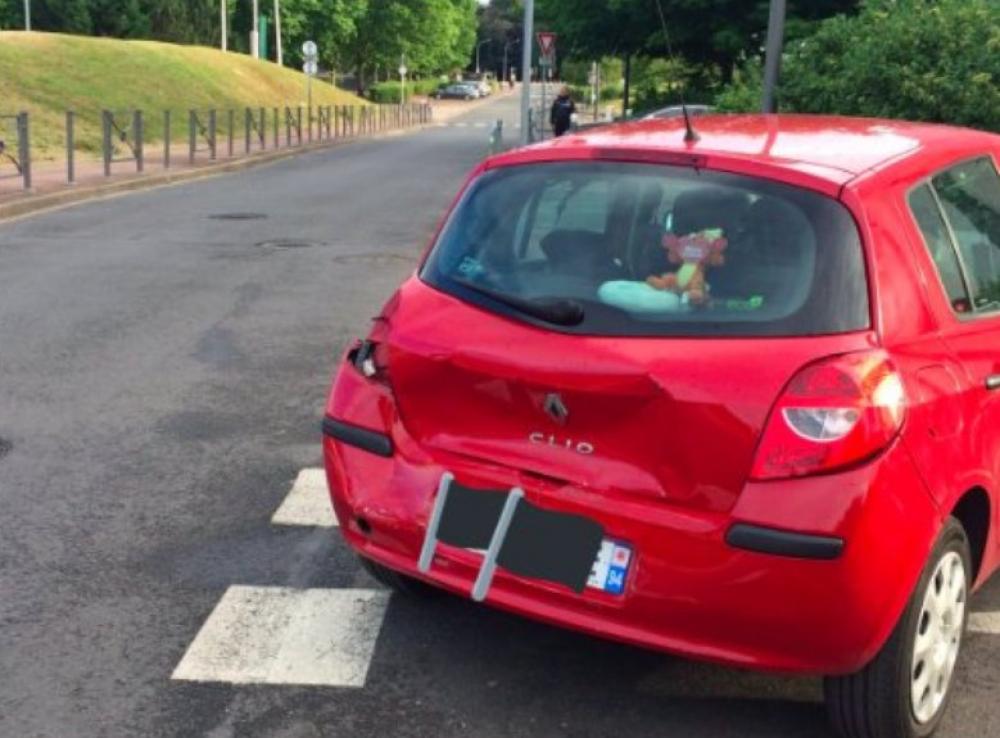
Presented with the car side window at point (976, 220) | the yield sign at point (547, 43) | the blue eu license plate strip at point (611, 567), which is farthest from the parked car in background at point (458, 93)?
the blue eu license plate strip at point (611, 567)

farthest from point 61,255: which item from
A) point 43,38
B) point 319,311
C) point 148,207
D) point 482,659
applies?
point 43,38

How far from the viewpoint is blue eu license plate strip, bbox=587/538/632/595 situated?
123 inches

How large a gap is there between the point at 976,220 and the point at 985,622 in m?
1.31

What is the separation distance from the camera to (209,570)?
4.46m

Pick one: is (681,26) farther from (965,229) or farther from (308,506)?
(965,229)

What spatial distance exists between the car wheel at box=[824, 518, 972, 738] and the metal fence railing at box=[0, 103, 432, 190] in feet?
54.7

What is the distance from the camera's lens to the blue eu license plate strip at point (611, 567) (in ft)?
10.3

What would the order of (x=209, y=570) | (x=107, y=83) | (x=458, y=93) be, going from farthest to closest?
1. (x=458, y=93)
2. (x=107, y=83)
3. (x=209, y=570)

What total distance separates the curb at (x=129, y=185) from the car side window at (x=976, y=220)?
1381 centimetres

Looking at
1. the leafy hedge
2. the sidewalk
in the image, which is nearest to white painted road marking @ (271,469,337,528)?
the leafy hedge

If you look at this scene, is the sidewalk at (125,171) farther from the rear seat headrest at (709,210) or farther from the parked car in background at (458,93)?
the parked car in background at (458,93)

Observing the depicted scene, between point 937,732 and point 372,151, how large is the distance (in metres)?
33.4

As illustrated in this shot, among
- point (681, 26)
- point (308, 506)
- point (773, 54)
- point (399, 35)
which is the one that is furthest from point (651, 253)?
point (399, 35)

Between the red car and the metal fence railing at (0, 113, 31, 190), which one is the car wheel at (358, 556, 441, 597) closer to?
the red car
